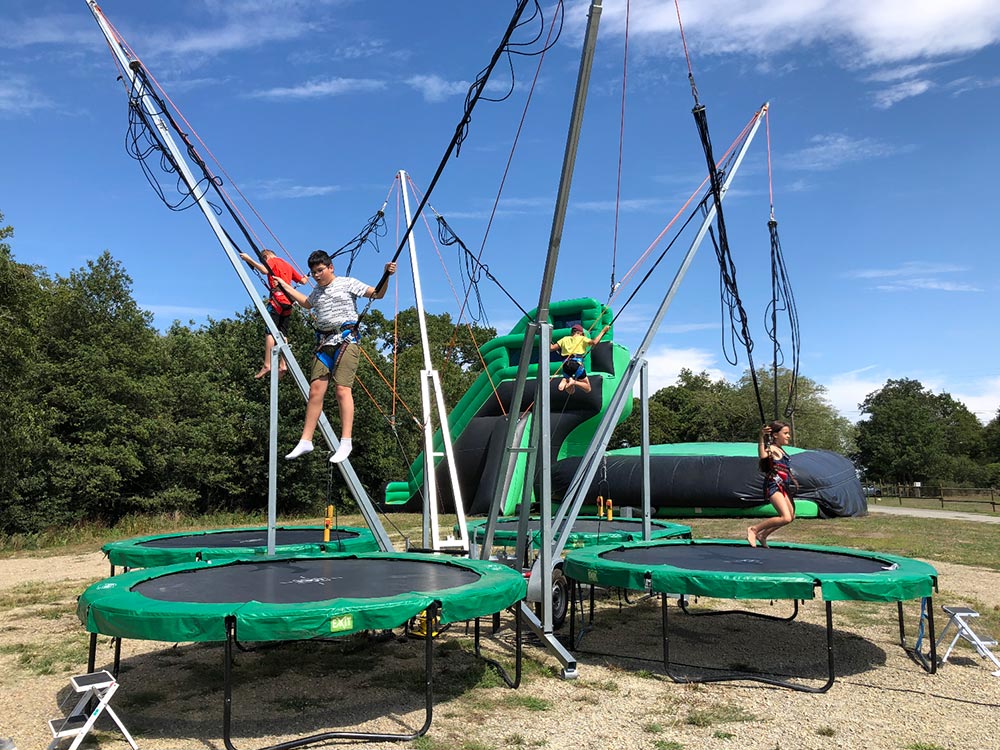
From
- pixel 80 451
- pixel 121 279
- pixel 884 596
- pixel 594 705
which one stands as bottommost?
pixel 594 705

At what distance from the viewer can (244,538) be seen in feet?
22.7

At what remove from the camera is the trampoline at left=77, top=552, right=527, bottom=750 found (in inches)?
115

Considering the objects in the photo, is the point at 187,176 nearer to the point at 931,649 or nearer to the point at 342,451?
the point at 342,451

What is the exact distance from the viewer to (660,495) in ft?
45.5

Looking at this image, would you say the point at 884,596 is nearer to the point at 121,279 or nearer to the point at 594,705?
the point at 594,705

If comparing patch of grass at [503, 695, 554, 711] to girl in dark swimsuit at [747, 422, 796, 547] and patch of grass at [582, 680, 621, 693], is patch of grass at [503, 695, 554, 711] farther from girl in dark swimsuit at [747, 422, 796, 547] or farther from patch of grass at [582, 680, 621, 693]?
girl in dark swimsuit at [747, 422, 796, 547]

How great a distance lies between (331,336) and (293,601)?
4.90 ft

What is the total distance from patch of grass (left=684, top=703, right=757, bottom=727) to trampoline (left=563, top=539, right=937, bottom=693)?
0.43m

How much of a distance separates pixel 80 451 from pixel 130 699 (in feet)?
44.3

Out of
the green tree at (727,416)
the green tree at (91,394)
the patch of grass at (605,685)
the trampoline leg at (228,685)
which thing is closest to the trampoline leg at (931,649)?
the patch of grass at (605,685)

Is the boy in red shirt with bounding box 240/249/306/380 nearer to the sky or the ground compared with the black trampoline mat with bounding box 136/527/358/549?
nearer to the sky

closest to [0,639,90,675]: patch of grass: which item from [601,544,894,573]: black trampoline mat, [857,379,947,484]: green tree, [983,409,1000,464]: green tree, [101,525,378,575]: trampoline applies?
[101,525,378,575]: trampoline

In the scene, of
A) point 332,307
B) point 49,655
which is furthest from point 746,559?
point 49,655

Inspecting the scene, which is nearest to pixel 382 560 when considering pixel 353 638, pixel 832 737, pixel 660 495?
pixel 353 638
